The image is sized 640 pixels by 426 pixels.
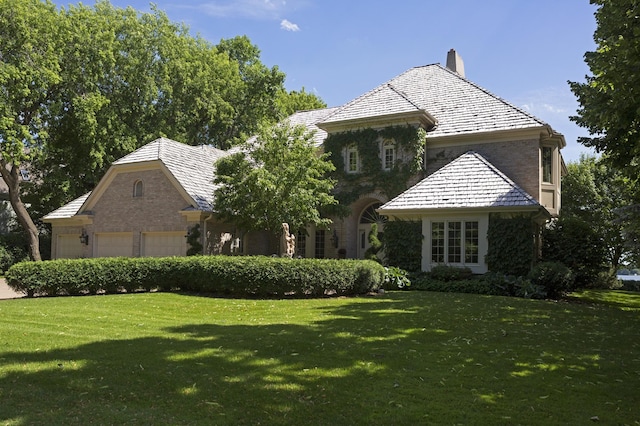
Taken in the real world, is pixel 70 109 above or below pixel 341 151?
above

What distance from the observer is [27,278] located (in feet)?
53.1

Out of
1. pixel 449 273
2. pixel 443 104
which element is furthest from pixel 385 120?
pixel 449 273

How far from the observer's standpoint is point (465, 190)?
68.8 feet

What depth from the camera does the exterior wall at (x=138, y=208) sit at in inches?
931

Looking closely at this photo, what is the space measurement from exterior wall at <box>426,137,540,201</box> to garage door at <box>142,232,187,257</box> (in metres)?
13.3

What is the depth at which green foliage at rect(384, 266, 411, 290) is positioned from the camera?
1948cm

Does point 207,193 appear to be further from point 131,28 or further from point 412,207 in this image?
point 131,28

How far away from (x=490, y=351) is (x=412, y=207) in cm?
1329

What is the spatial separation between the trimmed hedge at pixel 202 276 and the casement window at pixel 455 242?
15.0ft

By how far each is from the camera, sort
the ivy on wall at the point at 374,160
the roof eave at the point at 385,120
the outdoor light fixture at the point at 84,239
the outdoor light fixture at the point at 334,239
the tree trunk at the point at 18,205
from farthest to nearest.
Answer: the tree trunk at the point at 18,205 < the outdoor light fixture at the point at 84,239 < the outdoor light fixture at the point at 334,239 < the ivy on wall at the point at 374,160 < the roof eave at the point at 385,120

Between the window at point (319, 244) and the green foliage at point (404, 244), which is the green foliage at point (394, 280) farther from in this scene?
the window at point (319, 244)

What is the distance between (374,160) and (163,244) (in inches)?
424

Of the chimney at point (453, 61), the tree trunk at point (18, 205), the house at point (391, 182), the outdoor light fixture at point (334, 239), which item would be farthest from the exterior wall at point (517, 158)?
the tree trunk at point (18, 205)

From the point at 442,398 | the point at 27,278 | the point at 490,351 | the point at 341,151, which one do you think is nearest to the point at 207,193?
the point at 341,151
